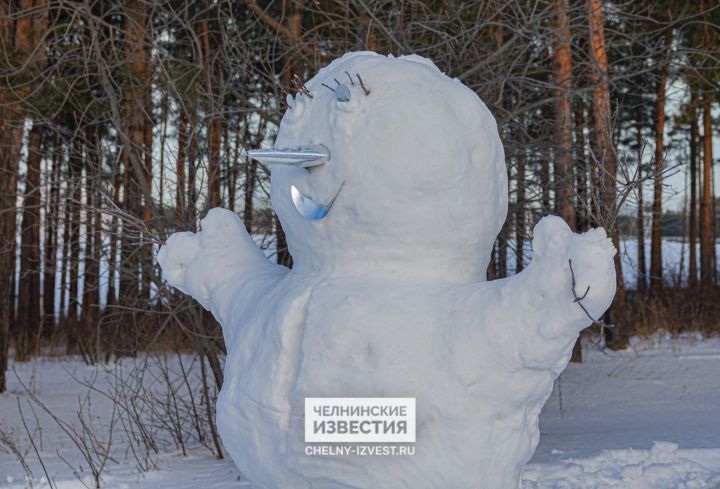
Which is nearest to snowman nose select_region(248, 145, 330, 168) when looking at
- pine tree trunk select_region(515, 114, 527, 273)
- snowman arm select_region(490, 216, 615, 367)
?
snowman arm select_region(490, 216, 615, 367)

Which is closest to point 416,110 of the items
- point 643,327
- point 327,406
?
point 327,406

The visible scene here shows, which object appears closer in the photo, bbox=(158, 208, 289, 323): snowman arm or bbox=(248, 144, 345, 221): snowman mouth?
bbox=(248, 144, 345, 221): snowman mouth

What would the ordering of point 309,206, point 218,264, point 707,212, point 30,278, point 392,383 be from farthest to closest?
point 707,212 → point 30,278 → point 218,264 → point 309,206 → point 392,383

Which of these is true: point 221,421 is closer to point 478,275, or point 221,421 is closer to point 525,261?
point 478,275

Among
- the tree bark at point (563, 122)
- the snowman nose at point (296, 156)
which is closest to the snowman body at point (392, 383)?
the snowman nose at point (296, 156)

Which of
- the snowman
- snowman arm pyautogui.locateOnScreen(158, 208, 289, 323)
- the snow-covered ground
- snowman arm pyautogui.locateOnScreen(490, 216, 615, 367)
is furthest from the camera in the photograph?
the snow-covered ground

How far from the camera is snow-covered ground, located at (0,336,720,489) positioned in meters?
4.60

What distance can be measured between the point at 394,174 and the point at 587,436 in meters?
4.24

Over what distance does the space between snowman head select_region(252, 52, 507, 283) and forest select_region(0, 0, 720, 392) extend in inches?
10.7

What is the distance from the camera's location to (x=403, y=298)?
224cm

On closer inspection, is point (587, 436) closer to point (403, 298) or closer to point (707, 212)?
point (403, 298)

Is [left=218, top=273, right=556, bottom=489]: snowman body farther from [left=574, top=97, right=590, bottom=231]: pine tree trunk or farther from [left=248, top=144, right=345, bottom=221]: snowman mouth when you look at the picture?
[left=574, top=97, right=590, bottom=231]: pine tree trunk

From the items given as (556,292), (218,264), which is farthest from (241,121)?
(556,292)

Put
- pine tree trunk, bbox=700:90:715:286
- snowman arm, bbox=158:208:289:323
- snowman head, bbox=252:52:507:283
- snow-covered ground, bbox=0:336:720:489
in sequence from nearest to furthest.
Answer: snowman head, bbox=252:52:507:283
snowman arm, bbox=158:208:289:323
snow-covered ground, bbox=0:336:720:489
pine tree trunk, bbox=700:90:715:286
